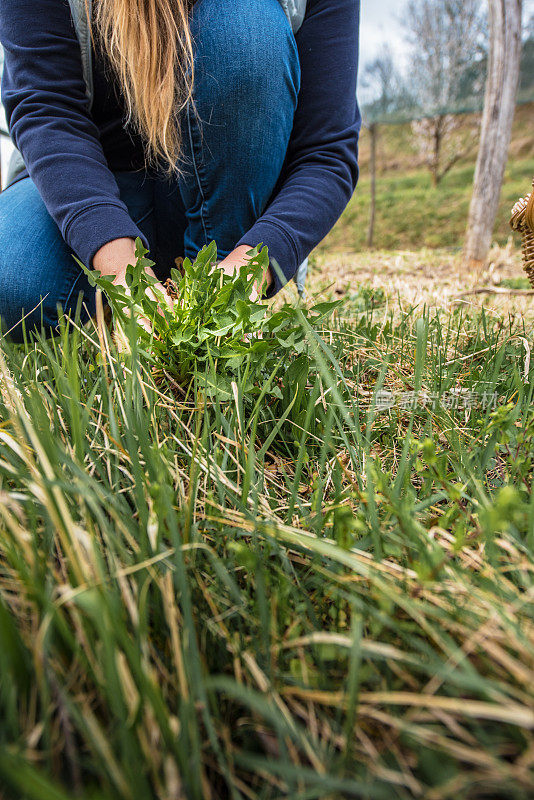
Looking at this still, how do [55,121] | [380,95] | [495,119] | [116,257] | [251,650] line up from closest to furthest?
[251,650] < [116,257] < [55,121] < [495,119] < [380,95]

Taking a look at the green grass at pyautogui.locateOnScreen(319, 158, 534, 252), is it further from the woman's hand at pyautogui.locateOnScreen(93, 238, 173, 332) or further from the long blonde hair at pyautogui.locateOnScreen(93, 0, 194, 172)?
the woman's hand at pyautogui.locateOnScreen(93, 238, 173, 332)

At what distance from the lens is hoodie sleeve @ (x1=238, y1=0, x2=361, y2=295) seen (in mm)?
1243

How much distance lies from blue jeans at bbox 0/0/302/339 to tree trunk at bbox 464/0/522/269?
3008 millimetres

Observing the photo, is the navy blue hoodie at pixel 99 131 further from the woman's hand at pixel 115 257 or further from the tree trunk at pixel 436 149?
the tree trunk at pixel 436 149

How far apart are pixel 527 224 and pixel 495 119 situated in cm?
313

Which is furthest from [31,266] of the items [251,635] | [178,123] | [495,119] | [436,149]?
[436,149]

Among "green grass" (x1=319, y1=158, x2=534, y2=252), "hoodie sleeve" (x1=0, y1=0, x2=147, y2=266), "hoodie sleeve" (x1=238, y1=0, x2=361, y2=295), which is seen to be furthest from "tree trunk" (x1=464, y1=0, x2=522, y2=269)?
"green grass" (x1=319, y1=158, x2=534, y2=252)

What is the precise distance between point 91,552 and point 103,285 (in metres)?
0.50

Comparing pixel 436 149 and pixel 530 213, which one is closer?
pixel 530 213

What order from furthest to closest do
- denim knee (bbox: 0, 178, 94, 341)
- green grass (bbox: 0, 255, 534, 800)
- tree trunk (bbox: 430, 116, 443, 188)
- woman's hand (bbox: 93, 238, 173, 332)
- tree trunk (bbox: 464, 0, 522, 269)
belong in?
1. tree trunk (bbox: 430, 116, 443, 188)
2. tree trunk (bbox: 464, 0, 522, 269)
3. denim knee (bbox: 0, 178, 94, 341)
4. woman's hand (bbox: 93, 238, 173, 332)
5. green grass (bbox: 0, 255, 534, 800)

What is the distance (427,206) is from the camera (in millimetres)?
10539

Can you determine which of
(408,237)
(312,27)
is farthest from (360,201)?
(312,27)

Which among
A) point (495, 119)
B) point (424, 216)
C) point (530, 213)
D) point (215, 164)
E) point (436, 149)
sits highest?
point (495, 119)

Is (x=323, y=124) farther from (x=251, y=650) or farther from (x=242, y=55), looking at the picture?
(x=251, y=650)
